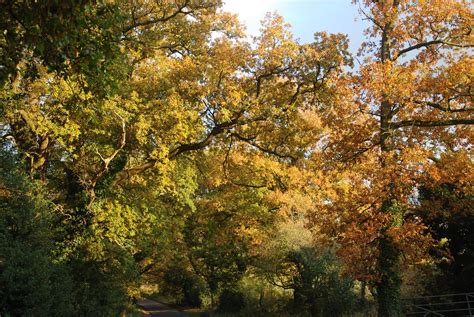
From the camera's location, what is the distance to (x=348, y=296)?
21594 millimetres

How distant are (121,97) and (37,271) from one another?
21.3 ft

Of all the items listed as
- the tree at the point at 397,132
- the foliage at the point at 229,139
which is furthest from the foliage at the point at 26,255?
the tree at the point at 397,132

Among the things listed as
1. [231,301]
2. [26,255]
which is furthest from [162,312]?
[26,255]

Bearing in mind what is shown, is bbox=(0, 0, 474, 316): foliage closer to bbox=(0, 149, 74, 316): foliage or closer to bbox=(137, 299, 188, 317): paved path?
bbox=(0, 149, 74, 316): foliage

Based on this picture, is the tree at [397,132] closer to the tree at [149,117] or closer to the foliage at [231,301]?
the tree at [149,117]

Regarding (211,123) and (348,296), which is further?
(348,296)

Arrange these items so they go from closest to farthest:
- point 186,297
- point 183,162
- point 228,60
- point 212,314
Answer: point 228,60
point 183,162
point 212,314
point 186,297

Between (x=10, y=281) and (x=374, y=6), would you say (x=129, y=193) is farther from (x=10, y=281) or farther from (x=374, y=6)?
(x=374, y=6)

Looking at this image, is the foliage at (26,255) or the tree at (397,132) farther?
the tree at (397,132)

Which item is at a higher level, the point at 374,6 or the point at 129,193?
the point at 374,6

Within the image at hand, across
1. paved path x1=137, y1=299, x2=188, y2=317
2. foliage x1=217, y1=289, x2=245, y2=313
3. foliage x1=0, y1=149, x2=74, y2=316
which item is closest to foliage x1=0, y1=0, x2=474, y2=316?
foliage x1=0, y1=149, x2=74, y2=316

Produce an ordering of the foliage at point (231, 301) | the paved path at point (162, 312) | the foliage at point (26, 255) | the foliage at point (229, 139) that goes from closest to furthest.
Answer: the foliage at point (26, 255) → the foliage at point (229, 139) → the foliage at point (231, 301) → the paved path at point (162, 312)

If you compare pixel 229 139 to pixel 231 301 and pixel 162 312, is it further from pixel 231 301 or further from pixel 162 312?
pixel 162 312

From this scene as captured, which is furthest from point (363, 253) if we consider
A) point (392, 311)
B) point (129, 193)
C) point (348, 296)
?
point (129, 193)
